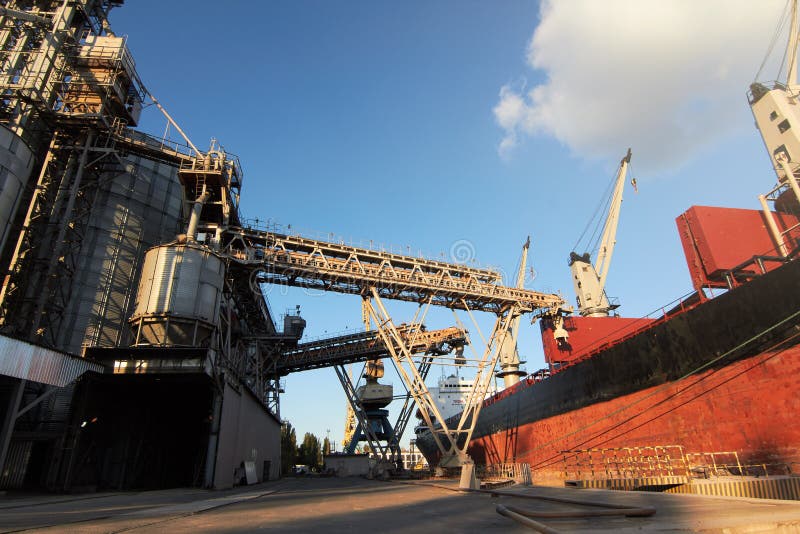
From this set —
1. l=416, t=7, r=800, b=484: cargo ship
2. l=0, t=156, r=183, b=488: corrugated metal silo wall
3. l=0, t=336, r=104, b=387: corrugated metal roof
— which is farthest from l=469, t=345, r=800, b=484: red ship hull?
l=0, t=156, r=183, b=488: corrugated metal silo wall

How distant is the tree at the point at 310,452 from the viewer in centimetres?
8806

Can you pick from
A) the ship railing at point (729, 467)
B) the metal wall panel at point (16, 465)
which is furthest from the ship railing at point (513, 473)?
the metal wall panel at point (16, 465)

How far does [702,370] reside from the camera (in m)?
15.1

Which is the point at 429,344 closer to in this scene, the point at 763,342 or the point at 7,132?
the point at 763,342

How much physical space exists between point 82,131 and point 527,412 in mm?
31814

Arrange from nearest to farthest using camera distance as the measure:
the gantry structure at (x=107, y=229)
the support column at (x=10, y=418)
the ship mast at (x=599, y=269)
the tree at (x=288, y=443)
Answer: the support column at (x=10, y=418)
the gantry structure at (x=107, y=229)
the ship mast at (x=599, y=269)
the tree at (x=288, y=443)

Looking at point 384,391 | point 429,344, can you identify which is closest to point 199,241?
point 429,344

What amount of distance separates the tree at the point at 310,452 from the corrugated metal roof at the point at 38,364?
264 feet

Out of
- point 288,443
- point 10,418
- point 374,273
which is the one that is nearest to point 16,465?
point 10,418

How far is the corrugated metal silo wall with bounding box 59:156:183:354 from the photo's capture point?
23.7m

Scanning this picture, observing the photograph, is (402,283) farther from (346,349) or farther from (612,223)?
(612,223)

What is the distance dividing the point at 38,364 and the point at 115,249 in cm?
1322

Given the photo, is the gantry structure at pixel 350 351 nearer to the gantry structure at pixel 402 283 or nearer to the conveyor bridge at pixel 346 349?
the conveyor bridge at pixel 346 349

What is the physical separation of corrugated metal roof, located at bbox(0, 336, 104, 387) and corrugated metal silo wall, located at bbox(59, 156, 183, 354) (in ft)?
25.3
